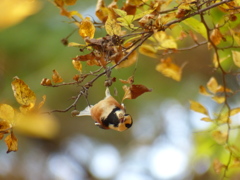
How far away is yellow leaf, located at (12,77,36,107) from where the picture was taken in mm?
367

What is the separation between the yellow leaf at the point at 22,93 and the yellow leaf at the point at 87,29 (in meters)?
0.07

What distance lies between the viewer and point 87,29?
0.39 metres

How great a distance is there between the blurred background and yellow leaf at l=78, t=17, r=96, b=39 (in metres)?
0.74

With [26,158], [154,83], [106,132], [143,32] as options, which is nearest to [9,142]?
A: [143,32]

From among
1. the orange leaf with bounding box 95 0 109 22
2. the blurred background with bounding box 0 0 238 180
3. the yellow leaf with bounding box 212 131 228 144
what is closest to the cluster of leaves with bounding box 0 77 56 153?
the orange leaf with bounding box 95 0 109 22

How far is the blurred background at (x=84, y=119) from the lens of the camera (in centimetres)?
Answer: 123

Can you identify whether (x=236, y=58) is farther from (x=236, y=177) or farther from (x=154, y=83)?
(x=154, y=83)

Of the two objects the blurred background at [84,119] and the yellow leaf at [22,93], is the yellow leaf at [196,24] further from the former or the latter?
the blurred background at [84,119]

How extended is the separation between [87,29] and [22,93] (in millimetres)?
82

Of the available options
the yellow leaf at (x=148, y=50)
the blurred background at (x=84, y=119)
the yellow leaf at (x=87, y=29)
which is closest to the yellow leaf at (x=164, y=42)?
the yellow leaf at (x=148, y=50)

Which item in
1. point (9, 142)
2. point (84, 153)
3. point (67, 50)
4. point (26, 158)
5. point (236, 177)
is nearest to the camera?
point (9, 142)

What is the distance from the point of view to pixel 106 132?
Answer: 63.9 inches

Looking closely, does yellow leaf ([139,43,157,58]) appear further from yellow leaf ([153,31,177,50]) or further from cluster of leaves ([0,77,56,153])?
cluster of leaves ([0,77,56,153])

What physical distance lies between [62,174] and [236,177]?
0.64 metres
